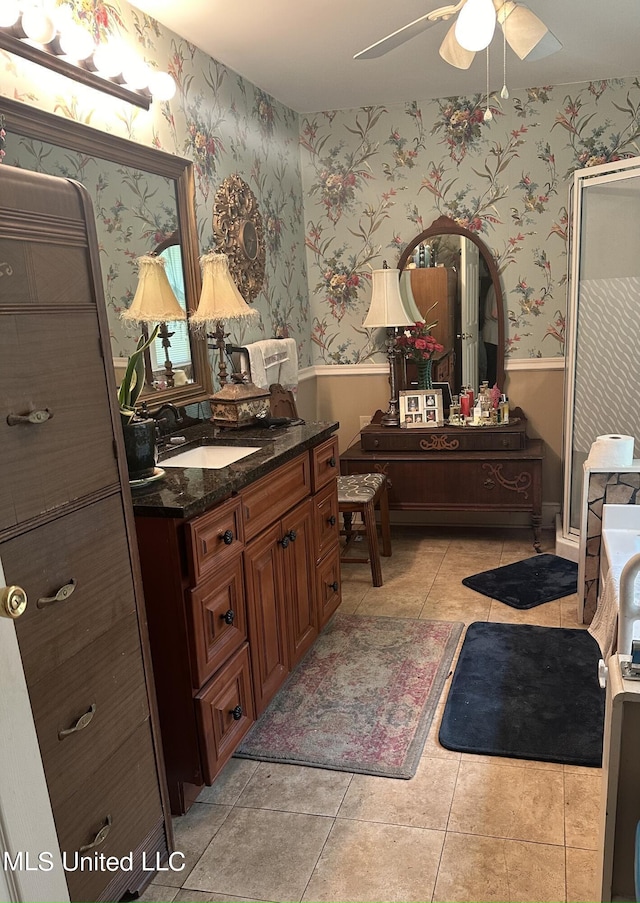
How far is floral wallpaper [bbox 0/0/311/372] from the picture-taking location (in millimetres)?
2121

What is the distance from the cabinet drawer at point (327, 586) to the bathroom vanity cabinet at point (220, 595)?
17 cm

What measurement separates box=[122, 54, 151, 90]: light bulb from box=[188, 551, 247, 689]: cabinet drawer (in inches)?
64.5

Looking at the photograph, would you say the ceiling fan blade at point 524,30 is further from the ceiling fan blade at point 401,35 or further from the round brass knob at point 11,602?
the round brass knob at point 11,602

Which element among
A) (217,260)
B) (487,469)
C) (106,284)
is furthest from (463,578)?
(106,284)


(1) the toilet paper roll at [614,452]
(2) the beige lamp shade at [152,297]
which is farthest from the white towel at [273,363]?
(1) the toilet paper roll at [614,452]

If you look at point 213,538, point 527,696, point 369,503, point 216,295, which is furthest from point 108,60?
point 527,696

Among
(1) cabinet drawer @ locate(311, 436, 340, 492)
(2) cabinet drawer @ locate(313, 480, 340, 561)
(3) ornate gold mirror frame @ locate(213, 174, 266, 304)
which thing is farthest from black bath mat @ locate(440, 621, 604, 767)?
(3) ornate gold mirror frame @ locate(213, 174, 266, 304)

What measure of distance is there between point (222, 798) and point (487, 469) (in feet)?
7.31

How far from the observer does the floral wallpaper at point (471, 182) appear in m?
3.66

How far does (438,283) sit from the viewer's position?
13.0 feet

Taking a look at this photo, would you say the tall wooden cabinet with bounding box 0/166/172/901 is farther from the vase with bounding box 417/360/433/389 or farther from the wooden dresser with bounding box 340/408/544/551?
the vase with bounding box 417/360/433/389

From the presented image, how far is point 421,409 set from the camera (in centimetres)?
389

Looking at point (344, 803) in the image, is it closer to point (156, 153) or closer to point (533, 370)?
point (156, 153)

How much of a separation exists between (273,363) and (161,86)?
1.29m
